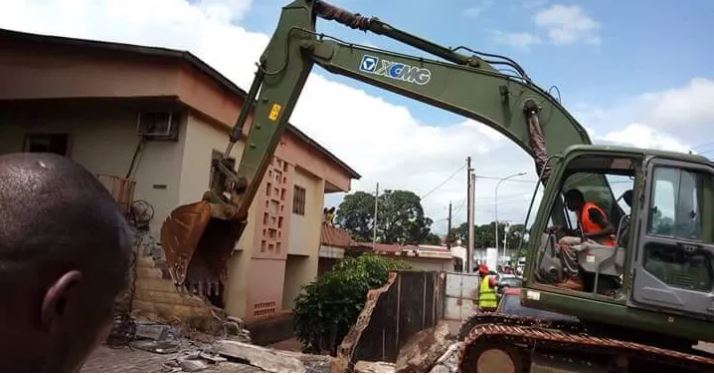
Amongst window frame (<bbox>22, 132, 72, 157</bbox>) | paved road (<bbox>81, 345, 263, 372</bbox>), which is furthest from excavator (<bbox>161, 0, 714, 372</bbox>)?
window frame (<bbox>22, 132, 72, 157</bbox>)

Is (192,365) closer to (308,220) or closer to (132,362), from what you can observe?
(132,362)

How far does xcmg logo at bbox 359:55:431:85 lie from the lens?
21.4ft

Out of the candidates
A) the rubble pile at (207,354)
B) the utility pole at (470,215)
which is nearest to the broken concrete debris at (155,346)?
the rubble pile at (207,354)

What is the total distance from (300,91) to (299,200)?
873cm

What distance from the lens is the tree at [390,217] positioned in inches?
2367

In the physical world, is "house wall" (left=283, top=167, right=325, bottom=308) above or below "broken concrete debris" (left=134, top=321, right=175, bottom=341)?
above

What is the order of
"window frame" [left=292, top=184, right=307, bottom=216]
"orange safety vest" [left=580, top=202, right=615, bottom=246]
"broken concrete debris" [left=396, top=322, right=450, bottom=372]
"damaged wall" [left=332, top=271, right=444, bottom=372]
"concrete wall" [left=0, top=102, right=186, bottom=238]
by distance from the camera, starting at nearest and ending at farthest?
"orange safety vest" [left=580, top=202, right=615, bottom=246], "damaged wall" [left=332, top=271, right=444, bottom=372], "broken concrete debris" [left=396, top=322, right=450, bottom=372], "concrete wall" [left=0, top=102, right=186, bottom=238], "window frame" [left=292, top=184, right=307, bottom=216]

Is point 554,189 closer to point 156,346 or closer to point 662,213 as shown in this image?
point 662,213

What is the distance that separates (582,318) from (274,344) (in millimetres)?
9718

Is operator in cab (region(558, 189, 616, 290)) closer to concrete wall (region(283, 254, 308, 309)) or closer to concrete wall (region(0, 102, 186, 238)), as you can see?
concrete wall (region(0, 102, 186, 238))

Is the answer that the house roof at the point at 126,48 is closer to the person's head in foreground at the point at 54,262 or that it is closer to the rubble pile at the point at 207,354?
the rubble pile at the point at 207,354

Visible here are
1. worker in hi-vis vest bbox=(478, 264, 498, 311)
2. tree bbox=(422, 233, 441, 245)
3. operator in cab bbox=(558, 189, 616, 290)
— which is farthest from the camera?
tree bbox=(422, 233, 441, 245)

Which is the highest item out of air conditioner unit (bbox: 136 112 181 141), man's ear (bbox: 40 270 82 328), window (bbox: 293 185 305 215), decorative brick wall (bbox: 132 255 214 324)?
air conditioner unit (bbox: 136 112 181 141)

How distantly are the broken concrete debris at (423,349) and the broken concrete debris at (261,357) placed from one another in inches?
75.7
